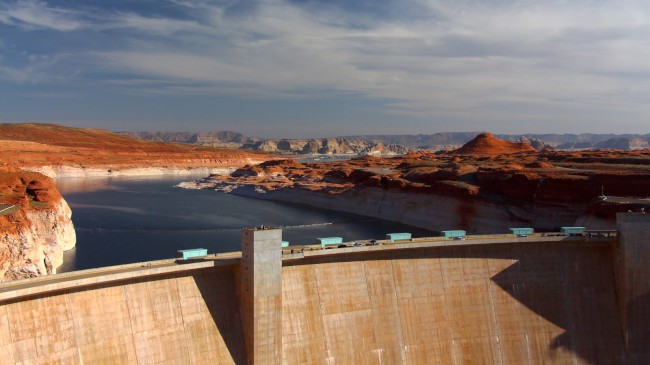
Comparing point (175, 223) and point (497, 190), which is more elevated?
point (175, 223)

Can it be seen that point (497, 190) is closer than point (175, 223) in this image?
Yes

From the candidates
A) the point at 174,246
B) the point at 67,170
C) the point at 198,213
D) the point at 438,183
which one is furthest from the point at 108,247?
the point at 67,170

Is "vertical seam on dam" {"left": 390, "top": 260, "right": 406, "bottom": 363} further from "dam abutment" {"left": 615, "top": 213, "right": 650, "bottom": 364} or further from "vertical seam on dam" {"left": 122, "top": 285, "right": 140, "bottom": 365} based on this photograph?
"vertical seam on dam" {"left": 122, "top": 285, "right": 140, "bottom": 365}

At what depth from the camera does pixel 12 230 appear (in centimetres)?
3469

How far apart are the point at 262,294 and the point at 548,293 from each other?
667 inches

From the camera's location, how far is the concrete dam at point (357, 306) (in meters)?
20.1

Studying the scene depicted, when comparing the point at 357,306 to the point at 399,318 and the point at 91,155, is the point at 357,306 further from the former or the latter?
the point at 91,155

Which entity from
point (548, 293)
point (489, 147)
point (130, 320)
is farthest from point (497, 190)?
point (489, 147)

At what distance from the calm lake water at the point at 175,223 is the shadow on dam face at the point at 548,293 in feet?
89.5

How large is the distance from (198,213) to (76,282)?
197ft

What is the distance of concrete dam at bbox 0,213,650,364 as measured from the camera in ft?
65.9

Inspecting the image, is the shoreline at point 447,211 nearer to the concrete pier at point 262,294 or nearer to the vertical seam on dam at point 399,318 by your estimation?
the vertical seam on dam at point 399,318

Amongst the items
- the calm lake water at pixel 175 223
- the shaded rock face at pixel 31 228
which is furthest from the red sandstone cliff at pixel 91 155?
the shaded rock face at pixel 31 228

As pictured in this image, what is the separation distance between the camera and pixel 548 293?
3089 cm
